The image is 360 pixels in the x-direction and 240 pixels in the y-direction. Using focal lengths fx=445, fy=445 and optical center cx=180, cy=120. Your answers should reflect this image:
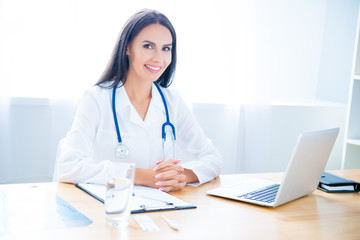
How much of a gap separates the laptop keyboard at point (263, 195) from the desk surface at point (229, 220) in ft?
0.16

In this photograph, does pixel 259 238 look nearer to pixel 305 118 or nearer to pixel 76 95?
pixel 76 95

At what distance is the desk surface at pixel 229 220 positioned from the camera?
110cm

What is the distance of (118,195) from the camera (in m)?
1.16

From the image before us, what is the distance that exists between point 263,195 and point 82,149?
2.37 feet

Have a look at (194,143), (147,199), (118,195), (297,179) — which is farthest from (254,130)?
(118,195)

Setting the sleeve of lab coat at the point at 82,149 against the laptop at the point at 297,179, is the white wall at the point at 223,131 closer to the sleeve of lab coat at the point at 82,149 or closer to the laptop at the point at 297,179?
the sleeve of lab coat at the point at 82,149

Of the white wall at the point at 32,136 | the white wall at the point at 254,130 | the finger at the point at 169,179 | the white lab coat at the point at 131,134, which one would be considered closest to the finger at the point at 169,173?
the finger at the point at 169,179

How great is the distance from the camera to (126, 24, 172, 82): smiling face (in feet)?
6.27

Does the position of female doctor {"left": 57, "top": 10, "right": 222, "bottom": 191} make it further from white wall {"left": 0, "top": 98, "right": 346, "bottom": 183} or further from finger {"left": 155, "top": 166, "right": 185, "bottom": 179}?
white wall {"left": 0, "top": 98, "right": 346, "bottom": 183}

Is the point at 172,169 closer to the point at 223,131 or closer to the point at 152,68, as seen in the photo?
the point at 152,68

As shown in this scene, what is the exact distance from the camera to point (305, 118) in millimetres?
3619

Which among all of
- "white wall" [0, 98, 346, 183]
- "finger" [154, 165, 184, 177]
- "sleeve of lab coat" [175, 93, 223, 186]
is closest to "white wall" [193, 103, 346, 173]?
"white wall" [0, 98, 346, 183]

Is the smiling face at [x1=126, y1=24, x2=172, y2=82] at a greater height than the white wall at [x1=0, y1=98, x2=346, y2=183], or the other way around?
the smiling face at [x1=126, y1=24, x2=172, y2=82]

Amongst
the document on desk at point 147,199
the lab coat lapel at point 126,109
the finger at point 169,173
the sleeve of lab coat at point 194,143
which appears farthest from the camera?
the lab coat lapel at point 126,109
